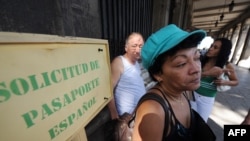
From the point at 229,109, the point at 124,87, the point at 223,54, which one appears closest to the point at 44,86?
the point at 124,87

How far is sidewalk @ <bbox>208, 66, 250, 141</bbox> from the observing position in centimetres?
338

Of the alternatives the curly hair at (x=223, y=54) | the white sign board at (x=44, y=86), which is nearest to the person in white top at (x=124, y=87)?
the white sign board at (x=44, y=86)

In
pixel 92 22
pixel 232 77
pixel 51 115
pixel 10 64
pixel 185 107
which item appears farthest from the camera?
pixel 232 77

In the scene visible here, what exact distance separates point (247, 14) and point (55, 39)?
14.3m

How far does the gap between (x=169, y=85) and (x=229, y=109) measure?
3.98m

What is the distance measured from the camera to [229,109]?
13.5 ft

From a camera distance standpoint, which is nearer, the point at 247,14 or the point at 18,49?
the point at 18,49

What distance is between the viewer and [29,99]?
1.86 ft

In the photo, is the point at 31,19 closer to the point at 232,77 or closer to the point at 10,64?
the point at 10,64

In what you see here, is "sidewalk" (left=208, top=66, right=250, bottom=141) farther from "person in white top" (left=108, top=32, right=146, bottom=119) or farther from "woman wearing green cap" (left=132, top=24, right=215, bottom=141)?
"woman wearing green cap" (left=132, top=24, right=215, bottom=141)

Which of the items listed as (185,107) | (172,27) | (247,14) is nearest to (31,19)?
(172,27)

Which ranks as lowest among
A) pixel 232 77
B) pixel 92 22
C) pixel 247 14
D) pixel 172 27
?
pixel 232 77

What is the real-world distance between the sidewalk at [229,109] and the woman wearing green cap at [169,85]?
253 centimetres

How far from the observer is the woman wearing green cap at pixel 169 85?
0.90 m
